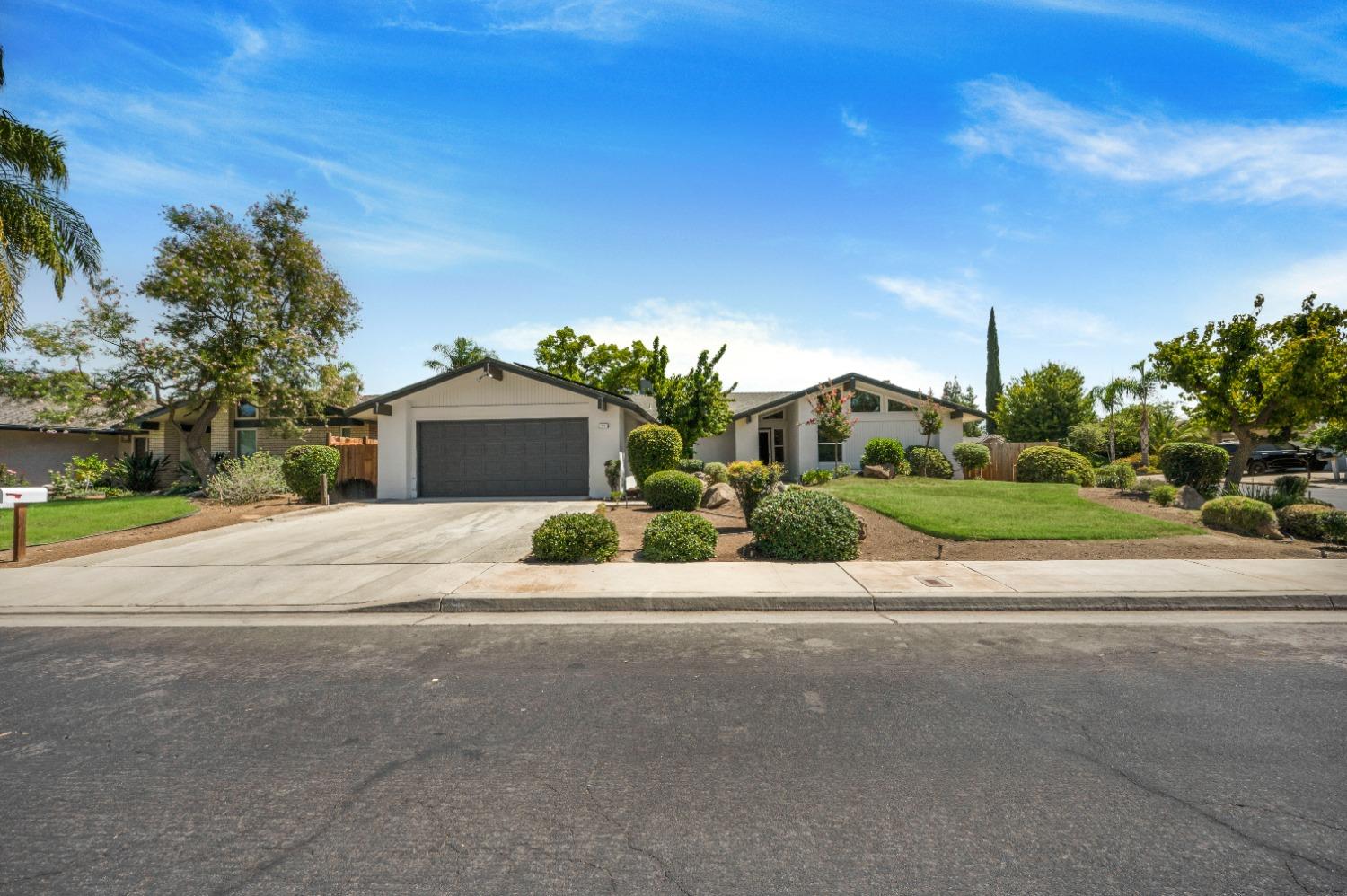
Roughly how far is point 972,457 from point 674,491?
14300mm

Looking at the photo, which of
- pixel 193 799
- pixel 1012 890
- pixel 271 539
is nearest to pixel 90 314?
pixel 271 539

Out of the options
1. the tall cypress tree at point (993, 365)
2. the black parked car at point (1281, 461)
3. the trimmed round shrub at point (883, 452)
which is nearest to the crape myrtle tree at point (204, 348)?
the trimmed round shrub at point (883, 452)

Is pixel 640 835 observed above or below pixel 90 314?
below

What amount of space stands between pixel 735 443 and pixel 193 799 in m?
25.6

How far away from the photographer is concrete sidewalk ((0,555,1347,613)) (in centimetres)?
682

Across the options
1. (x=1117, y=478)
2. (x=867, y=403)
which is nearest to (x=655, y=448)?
(x=1117, y=478)

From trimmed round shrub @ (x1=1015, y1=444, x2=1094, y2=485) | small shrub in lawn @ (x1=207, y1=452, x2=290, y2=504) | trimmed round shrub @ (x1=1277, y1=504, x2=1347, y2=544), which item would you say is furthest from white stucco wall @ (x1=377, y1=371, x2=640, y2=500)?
trimmed round shrub @ (x1=1277, y1=504, x2=1347, y2=544)

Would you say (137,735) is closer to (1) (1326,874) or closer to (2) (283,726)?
(2) (283,726)

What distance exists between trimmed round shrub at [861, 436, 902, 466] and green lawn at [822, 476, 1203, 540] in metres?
6.03

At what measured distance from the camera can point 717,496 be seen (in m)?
16.2

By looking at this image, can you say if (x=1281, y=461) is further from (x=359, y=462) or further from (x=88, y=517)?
(x=88, y=517)

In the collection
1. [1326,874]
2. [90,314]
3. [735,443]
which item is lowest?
[1326,874]

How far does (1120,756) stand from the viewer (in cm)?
345

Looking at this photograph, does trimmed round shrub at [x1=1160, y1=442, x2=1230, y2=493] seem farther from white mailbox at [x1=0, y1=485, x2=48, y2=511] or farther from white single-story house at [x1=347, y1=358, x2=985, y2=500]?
white mailbox at [x1=0, y1=485, x2=48, y2=511]
